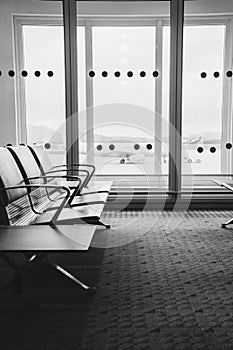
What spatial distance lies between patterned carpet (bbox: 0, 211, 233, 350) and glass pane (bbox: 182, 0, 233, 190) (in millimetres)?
2050

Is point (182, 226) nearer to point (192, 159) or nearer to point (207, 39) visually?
point (192, 159)

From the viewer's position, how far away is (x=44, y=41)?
581cm

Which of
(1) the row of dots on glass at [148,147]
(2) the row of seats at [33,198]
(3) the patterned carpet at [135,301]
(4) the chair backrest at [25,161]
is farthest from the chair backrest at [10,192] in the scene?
(1) the row of dots on glass at [148,147]

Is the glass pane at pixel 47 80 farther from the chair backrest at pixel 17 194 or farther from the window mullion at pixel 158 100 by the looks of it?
the chair backrest at pixel 17 194

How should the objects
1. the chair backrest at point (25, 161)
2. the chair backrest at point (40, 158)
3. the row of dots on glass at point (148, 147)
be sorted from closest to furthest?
the chair backrest at point (25, 161) → the chair backrest at point (40, 158) → the row of dots on glass at point (148, 147)

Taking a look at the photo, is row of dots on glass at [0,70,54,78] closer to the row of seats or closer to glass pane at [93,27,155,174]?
glass pane at [93,27,155,174]

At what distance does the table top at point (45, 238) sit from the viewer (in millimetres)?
2180

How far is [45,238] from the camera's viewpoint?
2377 mm

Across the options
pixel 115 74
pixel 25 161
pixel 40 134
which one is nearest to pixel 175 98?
pixel 115 74

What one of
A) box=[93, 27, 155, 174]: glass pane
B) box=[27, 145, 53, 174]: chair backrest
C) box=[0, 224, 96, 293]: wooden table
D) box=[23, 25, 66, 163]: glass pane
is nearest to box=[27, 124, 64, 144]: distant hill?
box=[23, 25, 66, 163]: glass pane

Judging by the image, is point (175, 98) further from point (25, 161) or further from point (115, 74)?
point (25, 161)

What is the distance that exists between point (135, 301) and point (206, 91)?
13.1 ft

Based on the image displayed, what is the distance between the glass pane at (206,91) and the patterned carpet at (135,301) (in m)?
2.05

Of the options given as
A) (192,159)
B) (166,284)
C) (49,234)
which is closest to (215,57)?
(192,159)
